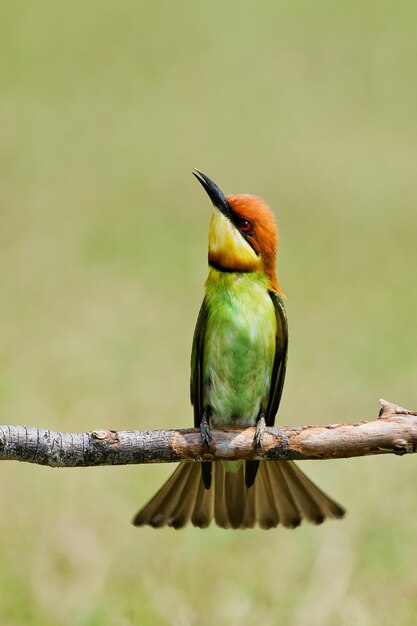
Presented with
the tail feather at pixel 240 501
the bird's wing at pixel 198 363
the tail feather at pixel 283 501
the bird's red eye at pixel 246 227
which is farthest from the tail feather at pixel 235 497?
the bird's red eye at pixel 246 227

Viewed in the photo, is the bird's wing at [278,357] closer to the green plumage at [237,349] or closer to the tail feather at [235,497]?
the green plumage at [237,349]

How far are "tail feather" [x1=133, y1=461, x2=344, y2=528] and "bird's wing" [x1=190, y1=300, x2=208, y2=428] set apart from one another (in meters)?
0.19

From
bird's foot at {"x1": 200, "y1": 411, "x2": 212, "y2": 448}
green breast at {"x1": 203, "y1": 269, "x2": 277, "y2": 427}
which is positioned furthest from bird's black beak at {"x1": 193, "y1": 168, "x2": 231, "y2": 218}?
bird's foot at {"x1": 200, "y1": 411, "x2": 212, "y2": 448}

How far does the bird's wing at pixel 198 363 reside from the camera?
12.4 feet

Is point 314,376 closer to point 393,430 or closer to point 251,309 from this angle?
point 251,309

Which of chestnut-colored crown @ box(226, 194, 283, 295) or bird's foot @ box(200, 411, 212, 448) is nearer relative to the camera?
bird's foot @ box(200, 411, 212, 448)

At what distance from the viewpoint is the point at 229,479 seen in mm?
3832

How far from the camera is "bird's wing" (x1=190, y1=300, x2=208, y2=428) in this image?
3.79 metres

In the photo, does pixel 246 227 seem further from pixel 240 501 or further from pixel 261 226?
pixel 240 501

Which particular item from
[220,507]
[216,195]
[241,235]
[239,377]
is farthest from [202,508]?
[216,195]

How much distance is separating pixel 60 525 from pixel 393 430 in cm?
156

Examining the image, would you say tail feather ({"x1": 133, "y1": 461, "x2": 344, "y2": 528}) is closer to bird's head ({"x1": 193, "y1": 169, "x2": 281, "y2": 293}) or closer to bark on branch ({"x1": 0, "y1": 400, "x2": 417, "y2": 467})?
bark on branch ({"x1": 0, "y1": 400, "x2": 417, "y2": 467})

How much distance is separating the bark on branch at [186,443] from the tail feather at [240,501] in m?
0.41

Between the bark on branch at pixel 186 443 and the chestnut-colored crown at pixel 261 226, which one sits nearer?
the bark on branch at pixel 186 443
